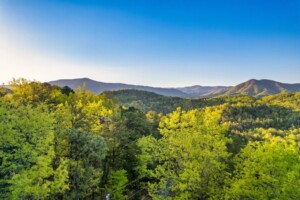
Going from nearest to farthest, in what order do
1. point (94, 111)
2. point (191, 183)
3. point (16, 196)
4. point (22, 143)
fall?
point (16, 196)
point (22, 143)
point (191, 183)
point (94, 111)

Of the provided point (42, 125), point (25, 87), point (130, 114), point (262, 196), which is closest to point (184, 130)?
point (262, 196)

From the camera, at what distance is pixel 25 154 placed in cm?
2588

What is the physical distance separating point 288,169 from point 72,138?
928 inches

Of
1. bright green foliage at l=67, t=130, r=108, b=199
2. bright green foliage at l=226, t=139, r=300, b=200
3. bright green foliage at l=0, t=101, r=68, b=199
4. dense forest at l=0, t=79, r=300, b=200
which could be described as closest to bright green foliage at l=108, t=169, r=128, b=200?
dense forest at l=0, t=79, r=300, b=200

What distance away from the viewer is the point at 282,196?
27.2m

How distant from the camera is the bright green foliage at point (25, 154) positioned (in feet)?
80.5

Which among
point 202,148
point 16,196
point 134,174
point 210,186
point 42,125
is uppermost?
point 42,125

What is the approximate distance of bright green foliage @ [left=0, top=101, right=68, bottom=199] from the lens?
24547 millimetres

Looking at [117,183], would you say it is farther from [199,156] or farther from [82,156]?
[199,156]

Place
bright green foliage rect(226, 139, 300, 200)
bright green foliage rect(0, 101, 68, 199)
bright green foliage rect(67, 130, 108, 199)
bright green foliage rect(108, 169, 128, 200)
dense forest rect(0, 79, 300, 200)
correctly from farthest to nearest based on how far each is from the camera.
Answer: bright green foliage rect(108, 169, 128, 200), bright green foliage rect(67, 130, 108, 199), bright green foliage rect(226, 139, 300, 200), dense forest rect(0, 79, 300, 200), bright green foliage rect(0, 101, 68, 199)

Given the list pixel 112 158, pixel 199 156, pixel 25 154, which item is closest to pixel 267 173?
pixel 199 156

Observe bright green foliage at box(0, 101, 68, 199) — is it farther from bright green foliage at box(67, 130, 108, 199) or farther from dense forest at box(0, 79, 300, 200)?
bright green foliage at box(67, 130, 108, 199)

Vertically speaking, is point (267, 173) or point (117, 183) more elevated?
point (267, 173)

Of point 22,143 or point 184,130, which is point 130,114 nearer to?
point 184,130
